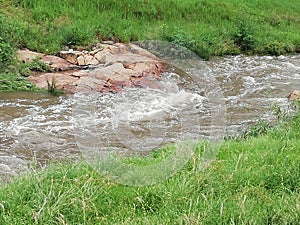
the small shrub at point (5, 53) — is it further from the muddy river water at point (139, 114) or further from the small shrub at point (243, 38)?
the small shrub at point (243, 38)

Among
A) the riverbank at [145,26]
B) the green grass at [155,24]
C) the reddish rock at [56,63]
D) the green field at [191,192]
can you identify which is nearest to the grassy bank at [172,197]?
the green field at [191,192]

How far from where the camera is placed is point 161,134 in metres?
10.8

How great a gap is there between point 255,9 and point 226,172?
21.1m

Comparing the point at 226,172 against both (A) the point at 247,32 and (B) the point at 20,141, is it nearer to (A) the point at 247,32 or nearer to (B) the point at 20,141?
(B) the point at 20,141

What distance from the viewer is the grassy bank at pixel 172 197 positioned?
4.76 metres

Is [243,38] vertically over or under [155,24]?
under

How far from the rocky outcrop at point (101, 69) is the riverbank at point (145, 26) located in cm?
62

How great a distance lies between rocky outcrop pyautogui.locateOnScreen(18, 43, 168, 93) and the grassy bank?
8056 millimetres

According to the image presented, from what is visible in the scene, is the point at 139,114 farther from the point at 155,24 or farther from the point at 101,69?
the point at 155,24

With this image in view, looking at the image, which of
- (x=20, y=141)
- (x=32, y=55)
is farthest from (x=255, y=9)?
(x=20, y=141)

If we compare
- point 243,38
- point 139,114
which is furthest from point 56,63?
point 243,38

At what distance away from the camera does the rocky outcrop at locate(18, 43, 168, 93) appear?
1400cm

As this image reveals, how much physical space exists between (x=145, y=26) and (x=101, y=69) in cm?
527

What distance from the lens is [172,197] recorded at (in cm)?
523
